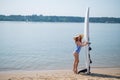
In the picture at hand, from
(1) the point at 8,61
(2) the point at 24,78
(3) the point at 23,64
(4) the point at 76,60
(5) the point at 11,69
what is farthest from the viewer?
(1) the point at 8,61

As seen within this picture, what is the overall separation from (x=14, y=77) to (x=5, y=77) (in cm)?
36

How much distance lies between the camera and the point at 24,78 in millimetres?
8984

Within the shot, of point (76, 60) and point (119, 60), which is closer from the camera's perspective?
point (76, 60)

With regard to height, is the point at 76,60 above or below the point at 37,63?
above

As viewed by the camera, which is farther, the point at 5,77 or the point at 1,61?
the point at 1,61

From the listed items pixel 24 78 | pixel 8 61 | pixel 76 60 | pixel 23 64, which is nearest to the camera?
pixel 24 78

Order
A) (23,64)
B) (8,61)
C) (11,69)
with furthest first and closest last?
(8,61) < (23,64) < (11,69)

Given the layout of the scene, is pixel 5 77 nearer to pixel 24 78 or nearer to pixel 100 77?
pixel 24 78

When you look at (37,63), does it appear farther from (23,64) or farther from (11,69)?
(11,69)

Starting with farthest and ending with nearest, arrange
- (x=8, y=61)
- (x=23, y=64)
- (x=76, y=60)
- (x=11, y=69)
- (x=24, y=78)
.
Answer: (x=8, y=61) < (x=23, y=64) < (x=11, y=69) < (x=76, y=60) < (x=24, y=78)

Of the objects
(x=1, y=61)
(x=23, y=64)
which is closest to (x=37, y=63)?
(x=23, y=64)

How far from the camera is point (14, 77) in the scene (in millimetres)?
9188

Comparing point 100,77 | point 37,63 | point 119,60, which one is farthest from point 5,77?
point 119,60

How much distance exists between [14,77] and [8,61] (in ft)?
15.0
